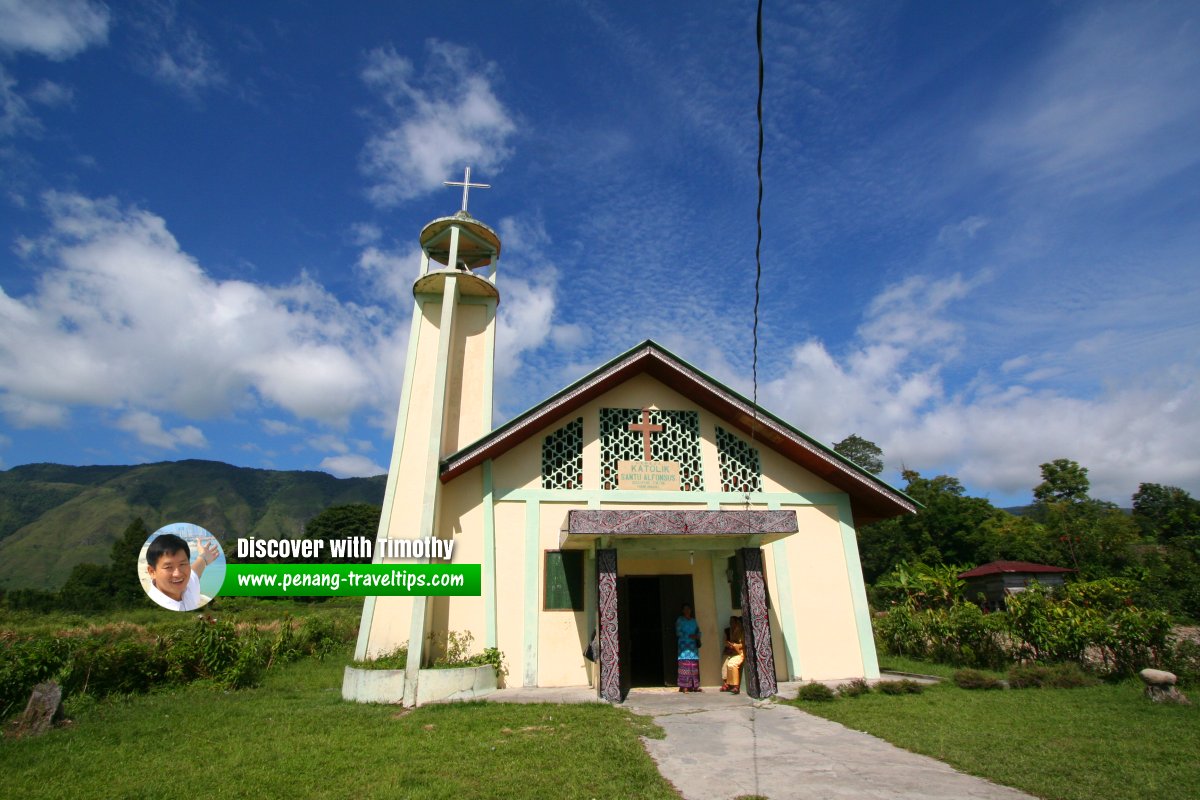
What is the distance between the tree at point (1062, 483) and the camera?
55.8 meters

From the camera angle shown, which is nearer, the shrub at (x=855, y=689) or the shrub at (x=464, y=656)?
the shrub at (x=855, y=689)

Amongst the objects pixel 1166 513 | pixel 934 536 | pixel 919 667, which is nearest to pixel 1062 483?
pixel 1166 513

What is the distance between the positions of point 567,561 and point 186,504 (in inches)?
8207

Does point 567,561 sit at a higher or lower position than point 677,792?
higher

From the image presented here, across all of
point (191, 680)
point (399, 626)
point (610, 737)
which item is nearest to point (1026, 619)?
point (610, 737)

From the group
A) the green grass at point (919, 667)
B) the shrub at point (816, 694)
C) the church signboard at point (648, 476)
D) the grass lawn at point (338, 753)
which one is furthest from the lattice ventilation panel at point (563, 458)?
the green grass at point (919, 667)

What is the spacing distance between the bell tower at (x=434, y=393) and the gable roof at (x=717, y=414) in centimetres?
96

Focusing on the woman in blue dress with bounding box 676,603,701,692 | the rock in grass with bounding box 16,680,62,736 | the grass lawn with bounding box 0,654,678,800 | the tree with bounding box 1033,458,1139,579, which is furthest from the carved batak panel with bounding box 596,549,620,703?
the tree with bounding box 1033,458,1139,579

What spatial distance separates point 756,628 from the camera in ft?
32.8

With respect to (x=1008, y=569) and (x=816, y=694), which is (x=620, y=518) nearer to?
(x=816, y=694)

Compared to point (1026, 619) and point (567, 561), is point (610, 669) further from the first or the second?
point (1026, 619)

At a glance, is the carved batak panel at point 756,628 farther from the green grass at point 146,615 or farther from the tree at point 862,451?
the tree at point 862,451

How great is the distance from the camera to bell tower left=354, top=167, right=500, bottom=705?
1074 centimetres

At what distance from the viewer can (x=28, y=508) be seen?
168 meters
